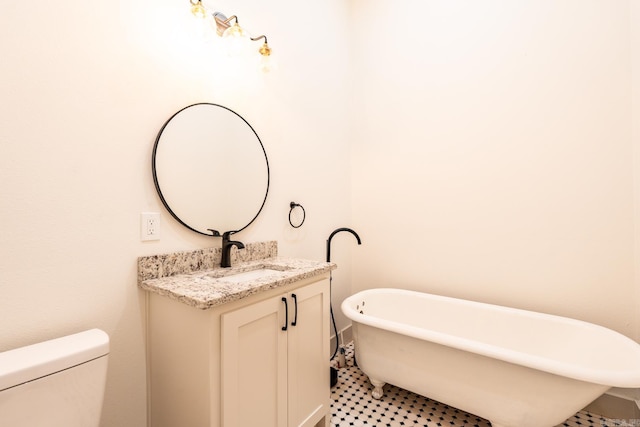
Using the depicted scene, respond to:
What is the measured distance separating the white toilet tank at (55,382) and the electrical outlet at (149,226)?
395 millimetres

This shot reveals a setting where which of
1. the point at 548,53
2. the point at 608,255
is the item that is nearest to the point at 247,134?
the point at 548,53

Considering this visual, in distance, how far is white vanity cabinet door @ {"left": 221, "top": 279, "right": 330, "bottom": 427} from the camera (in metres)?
0.97

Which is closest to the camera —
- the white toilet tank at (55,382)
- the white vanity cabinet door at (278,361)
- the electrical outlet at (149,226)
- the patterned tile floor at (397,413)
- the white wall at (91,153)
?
the white toilet tank at (55,382)

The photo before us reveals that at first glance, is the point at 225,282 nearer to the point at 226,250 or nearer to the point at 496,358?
the point at 226,250

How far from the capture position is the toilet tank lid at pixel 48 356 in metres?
0.69

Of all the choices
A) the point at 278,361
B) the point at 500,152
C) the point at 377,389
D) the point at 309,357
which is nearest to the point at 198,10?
the point at 278,361

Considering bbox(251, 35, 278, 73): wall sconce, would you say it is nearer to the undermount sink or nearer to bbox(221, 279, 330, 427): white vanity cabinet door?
the undermount sink

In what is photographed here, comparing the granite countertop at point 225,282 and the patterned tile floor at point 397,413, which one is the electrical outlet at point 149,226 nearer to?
the granite countertop at point 225,282

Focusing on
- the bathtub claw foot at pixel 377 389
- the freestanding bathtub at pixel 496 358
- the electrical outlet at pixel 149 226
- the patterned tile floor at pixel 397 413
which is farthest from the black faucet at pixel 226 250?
the bathtub claw foot at pixel 377 389

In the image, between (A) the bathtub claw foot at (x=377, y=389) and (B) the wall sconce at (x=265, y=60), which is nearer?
(B) the wall sconce at (x=265, y=60)

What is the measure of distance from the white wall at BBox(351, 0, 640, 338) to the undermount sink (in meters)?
1.26

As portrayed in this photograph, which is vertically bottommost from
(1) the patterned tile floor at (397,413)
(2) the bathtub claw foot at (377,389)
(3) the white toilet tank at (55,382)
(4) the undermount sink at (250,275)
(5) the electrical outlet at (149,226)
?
(1) the patterned tile floor at (397,413)

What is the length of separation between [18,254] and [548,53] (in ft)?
9.23

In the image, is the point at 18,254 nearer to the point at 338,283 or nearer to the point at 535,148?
the point at 338,283
